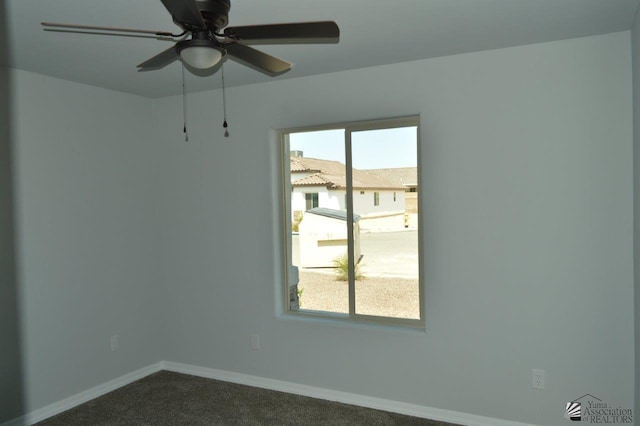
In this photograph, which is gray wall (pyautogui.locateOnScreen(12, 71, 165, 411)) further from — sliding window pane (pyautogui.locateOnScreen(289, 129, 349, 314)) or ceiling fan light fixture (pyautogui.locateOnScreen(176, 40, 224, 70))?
ceiling fan light fixture (pyautogui.locateOnScreen(176, 40, 224, 70))

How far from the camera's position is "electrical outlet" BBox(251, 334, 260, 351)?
386cm

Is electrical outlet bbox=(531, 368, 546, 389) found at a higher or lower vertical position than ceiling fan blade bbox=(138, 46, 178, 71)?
lower

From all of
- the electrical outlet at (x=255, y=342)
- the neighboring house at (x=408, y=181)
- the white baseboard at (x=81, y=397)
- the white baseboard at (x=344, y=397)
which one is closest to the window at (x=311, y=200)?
the neighboring house at (x=408, y=181)

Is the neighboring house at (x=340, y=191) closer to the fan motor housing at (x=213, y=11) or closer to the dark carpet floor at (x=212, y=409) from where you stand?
the dark carpet floor at (x=212, y=409)

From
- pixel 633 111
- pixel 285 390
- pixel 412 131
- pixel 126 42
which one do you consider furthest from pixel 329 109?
pixel 285 390

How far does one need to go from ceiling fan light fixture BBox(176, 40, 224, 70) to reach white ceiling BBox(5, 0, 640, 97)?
1.66ft

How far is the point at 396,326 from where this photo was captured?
342 cm

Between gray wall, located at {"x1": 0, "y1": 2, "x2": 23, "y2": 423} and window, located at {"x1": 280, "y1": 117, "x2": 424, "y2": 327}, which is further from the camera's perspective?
window, located at {"x1": 280, "y1": 117, "x2": 424, "y2": 327}

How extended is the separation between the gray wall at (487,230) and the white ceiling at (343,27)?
0.22 meters

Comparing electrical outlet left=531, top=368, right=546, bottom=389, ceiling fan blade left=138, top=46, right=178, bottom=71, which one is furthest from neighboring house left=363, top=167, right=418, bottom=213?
ceiling fan blade left=138, top=46, right=178, bottom=71

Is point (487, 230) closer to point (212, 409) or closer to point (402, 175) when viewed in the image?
point (402, 175)

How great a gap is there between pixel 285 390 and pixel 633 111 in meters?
3.04

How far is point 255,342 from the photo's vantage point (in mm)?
3867

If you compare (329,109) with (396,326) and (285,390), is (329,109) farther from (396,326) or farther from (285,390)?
(285,390)
